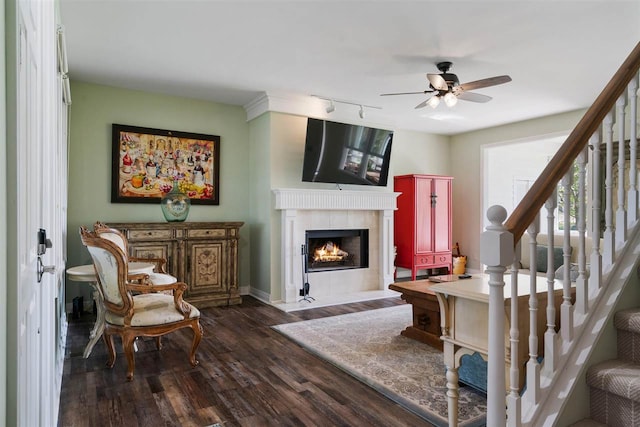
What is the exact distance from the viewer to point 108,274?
2805 mm

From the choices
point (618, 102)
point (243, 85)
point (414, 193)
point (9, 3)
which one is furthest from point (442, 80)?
point (9, 3)

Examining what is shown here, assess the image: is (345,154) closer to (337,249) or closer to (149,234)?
(337,249)

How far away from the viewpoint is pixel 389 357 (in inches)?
127

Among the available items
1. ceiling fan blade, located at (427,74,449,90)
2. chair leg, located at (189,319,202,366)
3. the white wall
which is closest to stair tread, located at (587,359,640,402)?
chair leg, located at (189,319,202,366)

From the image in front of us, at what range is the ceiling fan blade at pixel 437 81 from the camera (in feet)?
11.8

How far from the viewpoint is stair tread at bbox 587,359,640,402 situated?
142cm

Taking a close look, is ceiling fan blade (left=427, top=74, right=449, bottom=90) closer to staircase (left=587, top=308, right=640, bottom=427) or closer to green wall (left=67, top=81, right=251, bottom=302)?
staircase (left=587, top=308, right=640, bottom=427)

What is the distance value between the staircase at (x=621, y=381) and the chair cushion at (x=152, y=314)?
2.46m

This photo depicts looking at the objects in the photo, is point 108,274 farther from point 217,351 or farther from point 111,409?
point 217,351

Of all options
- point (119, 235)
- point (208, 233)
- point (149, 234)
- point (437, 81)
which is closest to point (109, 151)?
point (149, 234)

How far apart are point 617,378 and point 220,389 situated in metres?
2.17

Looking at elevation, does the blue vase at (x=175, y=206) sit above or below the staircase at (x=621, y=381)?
above

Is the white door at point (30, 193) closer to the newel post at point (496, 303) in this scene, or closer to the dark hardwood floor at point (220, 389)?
the dark hardwood floor at point (220, 389)

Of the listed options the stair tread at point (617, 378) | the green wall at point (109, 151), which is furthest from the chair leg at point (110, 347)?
the stair tread at point (617, 378)
